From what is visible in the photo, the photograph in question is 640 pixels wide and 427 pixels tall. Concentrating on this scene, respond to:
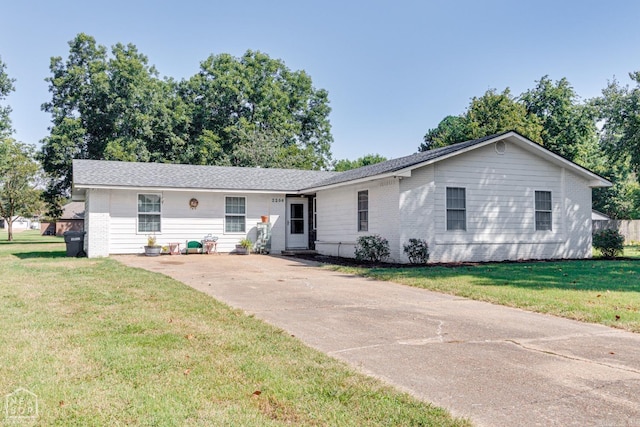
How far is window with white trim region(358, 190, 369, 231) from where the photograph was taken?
55.1 feet

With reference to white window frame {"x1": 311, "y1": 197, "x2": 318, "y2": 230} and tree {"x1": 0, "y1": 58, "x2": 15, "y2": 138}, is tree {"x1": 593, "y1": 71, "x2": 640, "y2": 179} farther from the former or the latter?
tree {"x1": 0, "y1": 58, "x2": 15, "y2": 138}

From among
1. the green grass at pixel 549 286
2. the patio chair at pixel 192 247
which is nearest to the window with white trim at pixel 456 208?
the green grass at pixel 549 286

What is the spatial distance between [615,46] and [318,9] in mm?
12585

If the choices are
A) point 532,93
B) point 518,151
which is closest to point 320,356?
point 518,151

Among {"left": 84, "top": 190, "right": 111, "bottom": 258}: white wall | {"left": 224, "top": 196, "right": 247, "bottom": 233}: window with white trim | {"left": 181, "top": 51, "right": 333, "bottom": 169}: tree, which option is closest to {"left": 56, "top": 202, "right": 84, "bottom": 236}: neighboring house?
{"left": 181, "top": 51, "right": 333, "bottom": 169}: tree

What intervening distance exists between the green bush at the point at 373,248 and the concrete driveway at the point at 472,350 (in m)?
5.48

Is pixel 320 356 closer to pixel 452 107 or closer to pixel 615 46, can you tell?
pixel 615 46

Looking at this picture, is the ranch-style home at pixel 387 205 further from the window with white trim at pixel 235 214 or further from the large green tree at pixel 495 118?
the large green tree at pixel 495 118

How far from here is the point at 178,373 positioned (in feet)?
13.5

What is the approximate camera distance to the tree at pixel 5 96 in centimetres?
3491

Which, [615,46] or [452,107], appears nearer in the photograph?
[615,46]

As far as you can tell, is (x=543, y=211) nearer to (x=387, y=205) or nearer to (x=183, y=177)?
(x=387, y=205)

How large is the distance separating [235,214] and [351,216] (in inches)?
227

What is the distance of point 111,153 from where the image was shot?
110ft
